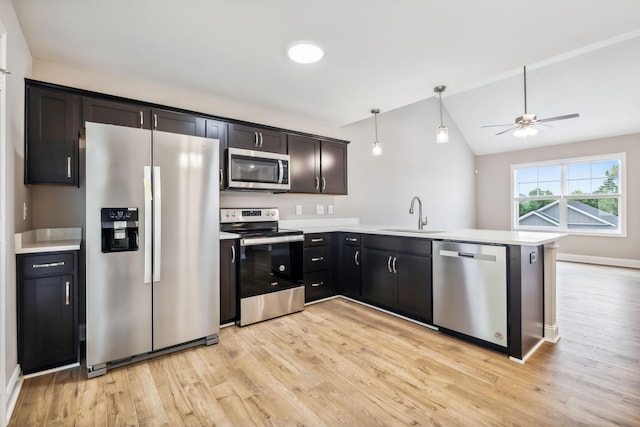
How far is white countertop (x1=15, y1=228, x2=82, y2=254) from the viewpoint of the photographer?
77.6 inches

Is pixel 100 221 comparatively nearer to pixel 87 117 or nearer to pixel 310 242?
pixel 87 117

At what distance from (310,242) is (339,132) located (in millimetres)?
1912

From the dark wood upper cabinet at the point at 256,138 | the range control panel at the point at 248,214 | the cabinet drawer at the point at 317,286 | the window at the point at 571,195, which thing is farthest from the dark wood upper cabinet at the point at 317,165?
the window at the point at 571,195

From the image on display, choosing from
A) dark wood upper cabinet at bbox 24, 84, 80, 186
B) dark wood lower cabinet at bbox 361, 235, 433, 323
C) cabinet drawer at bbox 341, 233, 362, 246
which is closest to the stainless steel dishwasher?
dark wood lower cabinet at bbox 361, 235, 433, 323

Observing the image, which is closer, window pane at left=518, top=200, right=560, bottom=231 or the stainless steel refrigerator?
the stainless steel refrigerator

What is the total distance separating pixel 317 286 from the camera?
3.61m

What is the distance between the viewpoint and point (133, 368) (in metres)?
2.15

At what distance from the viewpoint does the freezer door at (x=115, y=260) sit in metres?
2.03

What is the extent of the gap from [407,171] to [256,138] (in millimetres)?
3305

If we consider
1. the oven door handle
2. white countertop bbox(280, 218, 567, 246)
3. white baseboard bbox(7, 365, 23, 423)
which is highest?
white countertop bbox(280, 218, 567, 246)

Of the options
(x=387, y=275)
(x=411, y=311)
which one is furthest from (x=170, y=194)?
(x=411, y=311)

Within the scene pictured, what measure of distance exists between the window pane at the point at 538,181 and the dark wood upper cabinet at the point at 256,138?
6.34 m

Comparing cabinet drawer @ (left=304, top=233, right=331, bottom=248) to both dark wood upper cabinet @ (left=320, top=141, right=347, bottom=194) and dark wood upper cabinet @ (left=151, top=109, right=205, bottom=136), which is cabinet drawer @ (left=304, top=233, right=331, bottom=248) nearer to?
dark wood upper cabinet @ (left=320, top=141, right=347, bottom=194)

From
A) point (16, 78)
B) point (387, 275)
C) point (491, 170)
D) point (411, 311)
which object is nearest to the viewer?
point (16, 78)
